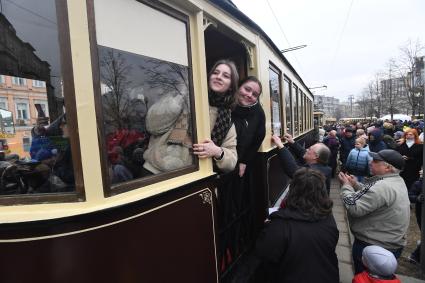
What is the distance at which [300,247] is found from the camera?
77.2 inches

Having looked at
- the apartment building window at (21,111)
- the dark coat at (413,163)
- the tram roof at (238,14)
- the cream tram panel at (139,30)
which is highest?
the tram roof at (238,14)

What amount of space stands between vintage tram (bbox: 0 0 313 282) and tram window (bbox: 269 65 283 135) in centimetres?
220

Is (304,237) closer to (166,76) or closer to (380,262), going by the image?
(380,262)

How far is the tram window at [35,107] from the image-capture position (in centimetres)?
139

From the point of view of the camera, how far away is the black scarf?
2449mm

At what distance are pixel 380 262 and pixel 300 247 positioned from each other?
522 millimetres

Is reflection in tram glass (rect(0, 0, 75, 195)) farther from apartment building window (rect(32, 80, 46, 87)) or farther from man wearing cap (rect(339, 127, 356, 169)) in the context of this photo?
man wearing cap (rect(339, 127, 356, 169))

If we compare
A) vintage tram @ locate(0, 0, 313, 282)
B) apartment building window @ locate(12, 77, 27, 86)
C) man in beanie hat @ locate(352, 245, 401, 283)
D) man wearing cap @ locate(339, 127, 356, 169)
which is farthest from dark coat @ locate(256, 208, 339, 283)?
man wearing cap @ locate(339, 127, 356, 169)

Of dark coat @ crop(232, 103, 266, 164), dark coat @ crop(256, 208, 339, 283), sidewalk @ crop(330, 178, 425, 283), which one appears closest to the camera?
dark coat @ crop(256, 208, 339, 283)

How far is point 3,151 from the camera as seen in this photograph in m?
1.51

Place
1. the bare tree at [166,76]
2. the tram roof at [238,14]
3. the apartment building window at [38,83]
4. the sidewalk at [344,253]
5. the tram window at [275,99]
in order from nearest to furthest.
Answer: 1. the apartment building window at [38,83]
2. the bare tree at [166,76]
3. the tram roof at [238,14]
4. the sidewalk at [344,253]
5. the tram window at [275,99]

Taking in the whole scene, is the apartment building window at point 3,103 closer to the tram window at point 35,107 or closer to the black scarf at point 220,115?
the tram window at point 35,107

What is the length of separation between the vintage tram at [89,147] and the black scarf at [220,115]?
1.94 ft

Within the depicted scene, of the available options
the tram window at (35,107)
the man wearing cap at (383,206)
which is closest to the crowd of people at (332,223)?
the man wearing cap at (383,206)
